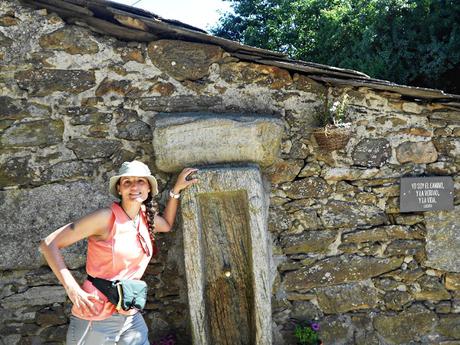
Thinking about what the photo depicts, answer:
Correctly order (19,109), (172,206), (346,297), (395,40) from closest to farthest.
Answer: (172,206)
(19,109)
(346,297)
(395,40)

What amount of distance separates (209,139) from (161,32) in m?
0.81

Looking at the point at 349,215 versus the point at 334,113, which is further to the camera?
the point at 349,215

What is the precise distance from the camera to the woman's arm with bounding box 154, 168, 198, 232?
3.02 m

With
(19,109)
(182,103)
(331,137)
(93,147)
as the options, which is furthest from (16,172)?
(331,137)

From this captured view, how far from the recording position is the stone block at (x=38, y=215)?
314cm

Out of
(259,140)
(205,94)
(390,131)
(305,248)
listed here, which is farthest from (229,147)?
(390,131)

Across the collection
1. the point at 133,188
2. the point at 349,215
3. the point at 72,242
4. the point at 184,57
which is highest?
the point at 184,57

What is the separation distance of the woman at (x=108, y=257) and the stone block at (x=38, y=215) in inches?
23.7

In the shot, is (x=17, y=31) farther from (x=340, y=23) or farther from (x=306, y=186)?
(x=340, y=23)

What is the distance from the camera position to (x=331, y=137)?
3.33 meters

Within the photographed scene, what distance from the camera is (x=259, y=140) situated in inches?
127

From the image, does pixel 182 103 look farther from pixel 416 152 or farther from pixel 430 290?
pixel 430 290

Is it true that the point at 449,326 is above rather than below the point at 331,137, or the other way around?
below

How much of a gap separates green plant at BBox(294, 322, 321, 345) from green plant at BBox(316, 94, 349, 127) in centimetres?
→ 144
